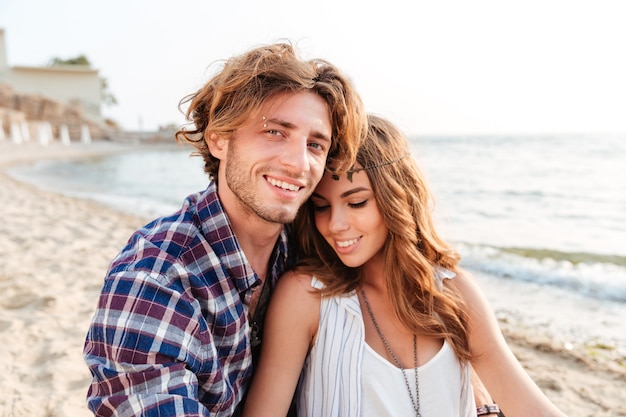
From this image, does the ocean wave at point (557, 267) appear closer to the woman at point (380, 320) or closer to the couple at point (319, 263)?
the woman at point (380, 320)

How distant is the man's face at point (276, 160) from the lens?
2.34 m

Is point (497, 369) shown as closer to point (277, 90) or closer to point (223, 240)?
point (223, 240)

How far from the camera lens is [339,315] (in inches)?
96.0

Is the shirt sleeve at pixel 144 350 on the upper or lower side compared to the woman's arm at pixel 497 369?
upper

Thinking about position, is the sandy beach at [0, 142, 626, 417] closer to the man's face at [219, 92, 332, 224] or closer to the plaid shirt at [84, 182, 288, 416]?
the plaid shirt at [84, 182, 288, 416]

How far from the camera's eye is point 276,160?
2.34m

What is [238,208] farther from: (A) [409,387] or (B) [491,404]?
(B) [491,404]

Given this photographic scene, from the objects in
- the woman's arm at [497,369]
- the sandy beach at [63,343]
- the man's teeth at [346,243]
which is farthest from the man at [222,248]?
the sandy beach at [63,343]

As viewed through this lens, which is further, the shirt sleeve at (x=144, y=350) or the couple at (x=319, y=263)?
the couple at (x=319, y=263)

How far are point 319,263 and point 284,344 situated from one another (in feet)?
1.55

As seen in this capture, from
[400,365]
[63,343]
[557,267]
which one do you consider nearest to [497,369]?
[400,365]

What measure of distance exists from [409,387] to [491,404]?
0.59 m

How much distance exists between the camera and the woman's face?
251cm

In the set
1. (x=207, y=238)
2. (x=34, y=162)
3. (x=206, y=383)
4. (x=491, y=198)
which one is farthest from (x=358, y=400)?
(x=34, y=162)
